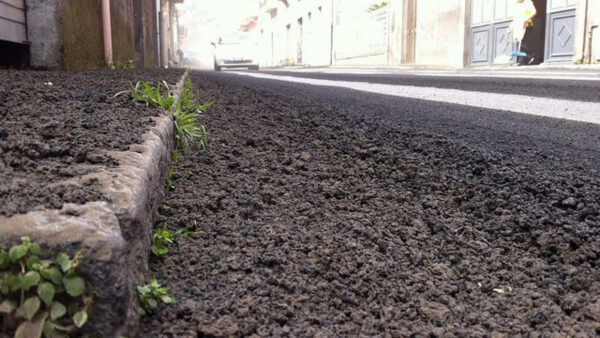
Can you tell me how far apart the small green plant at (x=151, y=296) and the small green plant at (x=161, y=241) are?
18 centimetres

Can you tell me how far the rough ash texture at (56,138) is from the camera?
1235 millimetres

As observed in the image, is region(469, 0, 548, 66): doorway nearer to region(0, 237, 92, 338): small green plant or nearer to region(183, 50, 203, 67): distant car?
region(0, 237, 92, 338): small green plant

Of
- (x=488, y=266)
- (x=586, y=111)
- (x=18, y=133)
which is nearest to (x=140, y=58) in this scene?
(x=586, y=111)

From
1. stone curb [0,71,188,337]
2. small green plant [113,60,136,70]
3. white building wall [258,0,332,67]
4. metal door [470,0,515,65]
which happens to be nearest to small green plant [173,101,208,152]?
stone curb [0,71,188,337]

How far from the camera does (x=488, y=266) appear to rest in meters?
1.65

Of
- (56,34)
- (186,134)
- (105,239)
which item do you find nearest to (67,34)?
(56,34)

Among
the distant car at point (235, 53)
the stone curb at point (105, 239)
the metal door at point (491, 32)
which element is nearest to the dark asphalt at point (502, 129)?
the stone curb at point (105, 239)

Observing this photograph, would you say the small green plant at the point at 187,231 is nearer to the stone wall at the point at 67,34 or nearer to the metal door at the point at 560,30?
the stone wall at the point at 67,34

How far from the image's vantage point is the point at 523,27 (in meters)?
15.3

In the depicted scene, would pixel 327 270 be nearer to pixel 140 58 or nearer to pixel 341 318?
pixel 341 318

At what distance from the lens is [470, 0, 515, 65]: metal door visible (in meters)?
16.8

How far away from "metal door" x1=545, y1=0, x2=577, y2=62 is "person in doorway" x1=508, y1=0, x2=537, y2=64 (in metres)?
0.53

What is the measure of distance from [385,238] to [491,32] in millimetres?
17575

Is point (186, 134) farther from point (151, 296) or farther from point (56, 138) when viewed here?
point (151, 296)
